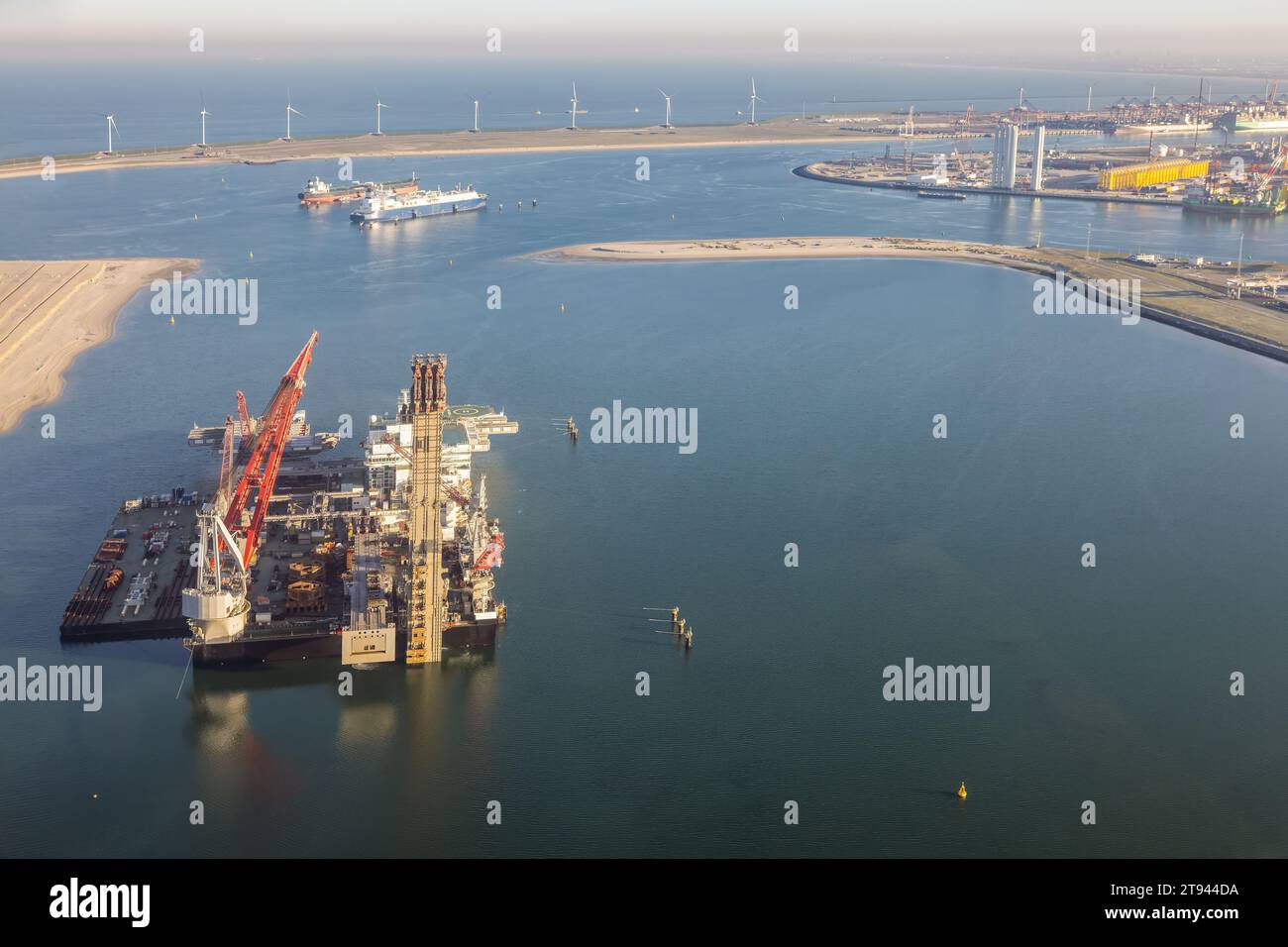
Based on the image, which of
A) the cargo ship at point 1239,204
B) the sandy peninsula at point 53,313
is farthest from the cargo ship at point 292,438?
the cargo ship at point 1239,204

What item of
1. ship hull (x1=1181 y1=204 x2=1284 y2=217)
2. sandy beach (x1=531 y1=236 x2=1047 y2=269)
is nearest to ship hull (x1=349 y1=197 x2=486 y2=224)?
sandy beach (x1=531 y1=236 x2=1047 y2=269)

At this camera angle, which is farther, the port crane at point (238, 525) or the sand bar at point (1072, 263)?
the sand bar at point (1072, 263)

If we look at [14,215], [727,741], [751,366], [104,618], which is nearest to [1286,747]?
[727,741]

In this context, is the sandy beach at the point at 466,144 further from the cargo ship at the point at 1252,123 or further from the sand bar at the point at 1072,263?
the cargo ship at the point at 1252,123

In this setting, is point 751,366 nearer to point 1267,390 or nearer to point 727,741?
point 1267,390

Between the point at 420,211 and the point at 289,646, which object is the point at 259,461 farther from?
the point at 420,211

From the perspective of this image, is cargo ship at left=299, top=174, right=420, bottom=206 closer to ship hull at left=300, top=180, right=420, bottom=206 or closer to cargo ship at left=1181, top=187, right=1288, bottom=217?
ship hull at left=300, top=180, right=420, bottom=206

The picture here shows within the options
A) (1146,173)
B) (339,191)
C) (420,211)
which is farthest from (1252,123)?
(339,191)
